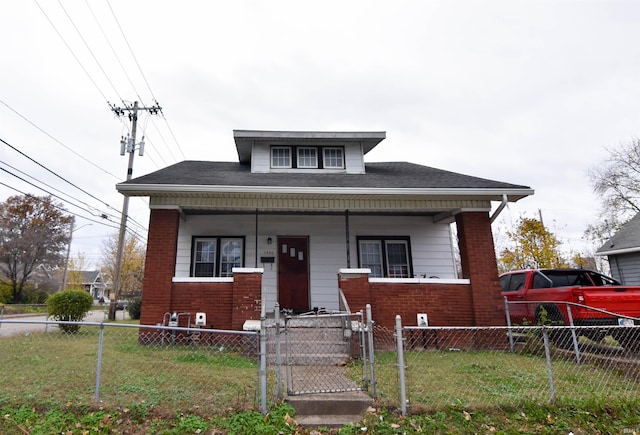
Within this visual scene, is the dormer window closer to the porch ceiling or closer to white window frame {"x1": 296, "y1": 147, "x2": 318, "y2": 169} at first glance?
white window frame {"x1": 296, "y1": 147, "x2": 318, "y2": 169}

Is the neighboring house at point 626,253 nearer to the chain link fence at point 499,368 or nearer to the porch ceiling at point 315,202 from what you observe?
the chain link fence at point 499,368

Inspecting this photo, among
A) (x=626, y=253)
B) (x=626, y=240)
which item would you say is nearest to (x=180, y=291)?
(x=626, y=253)

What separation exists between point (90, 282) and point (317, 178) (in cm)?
7066

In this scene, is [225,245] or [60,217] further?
[60,217]

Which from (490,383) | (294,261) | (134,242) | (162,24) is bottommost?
(490,383)

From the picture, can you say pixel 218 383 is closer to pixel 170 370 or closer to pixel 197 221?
pixel 170 370

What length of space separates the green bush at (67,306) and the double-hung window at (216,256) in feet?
13.7

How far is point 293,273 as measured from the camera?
10.3 metres

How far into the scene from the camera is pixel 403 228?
1090 centimetres

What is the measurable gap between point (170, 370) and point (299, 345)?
8.61 feet

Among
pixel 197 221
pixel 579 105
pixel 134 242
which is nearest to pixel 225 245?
pixel 197 221

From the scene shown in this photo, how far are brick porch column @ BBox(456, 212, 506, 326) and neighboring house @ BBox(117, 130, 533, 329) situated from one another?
3 cm

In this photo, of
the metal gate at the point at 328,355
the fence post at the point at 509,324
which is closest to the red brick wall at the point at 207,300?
the metal gate at the point at 328,355

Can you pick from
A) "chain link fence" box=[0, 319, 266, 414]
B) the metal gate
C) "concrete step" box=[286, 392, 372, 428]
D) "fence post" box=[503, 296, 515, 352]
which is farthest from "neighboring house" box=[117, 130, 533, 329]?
"concrete step" box=[286, 392, 372, 428]
